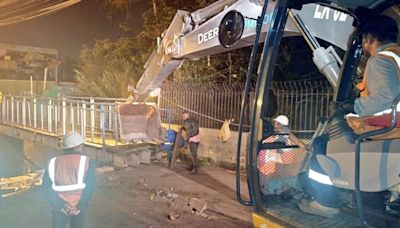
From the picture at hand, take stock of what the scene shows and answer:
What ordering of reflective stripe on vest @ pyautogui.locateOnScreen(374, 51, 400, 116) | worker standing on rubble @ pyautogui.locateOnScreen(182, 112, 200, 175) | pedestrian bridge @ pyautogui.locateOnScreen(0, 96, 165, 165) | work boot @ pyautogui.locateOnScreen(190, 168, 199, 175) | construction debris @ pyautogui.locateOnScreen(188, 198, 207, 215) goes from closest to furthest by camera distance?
reflective stripe on vest @ pyautogui.locateOnScreen(374, 51, 400, 116) < construction debris @ pyautogui.locateOnScreen(188, 198, 207, 215) < work boot @ pyautogui.locateOnScreen(190, 168, 199, 175) < worker standing on rubble @ pyautogui.locateOnScreen(182, 112, 200, 175) < pedestrian bridge @ pyautogui.locateOnScreen(0, 96, 165, 165)

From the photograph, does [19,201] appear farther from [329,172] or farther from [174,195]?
[329,172]

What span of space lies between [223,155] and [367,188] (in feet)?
30.8

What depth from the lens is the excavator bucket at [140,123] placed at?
11617mm

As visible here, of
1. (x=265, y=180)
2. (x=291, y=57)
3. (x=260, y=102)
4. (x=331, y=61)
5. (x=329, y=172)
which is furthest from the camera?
(x=291, y=57)

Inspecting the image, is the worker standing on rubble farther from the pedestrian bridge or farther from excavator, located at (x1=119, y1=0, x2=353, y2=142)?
the pedestrian bridge

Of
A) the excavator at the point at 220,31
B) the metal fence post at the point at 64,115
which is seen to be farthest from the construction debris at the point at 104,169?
the metal fence post at the point at 64,115

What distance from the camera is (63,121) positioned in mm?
13359

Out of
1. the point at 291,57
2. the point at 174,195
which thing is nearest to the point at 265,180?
the point at 174,195

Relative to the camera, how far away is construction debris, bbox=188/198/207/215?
7586 mm

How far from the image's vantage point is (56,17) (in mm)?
29734

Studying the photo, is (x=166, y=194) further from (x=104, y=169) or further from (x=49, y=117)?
(x=49, y=117)

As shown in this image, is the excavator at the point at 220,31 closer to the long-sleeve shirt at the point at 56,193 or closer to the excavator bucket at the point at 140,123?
the excavator bucket at the point at 140,123

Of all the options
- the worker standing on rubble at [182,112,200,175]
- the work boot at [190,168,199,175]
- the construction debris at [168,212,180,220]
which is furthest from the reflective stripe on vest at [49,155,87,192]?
the worker standing on rubble at [182,112,200,175]

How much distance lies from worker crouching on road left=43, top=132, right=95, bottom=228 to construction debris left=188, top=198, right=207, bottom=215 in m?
2.96
